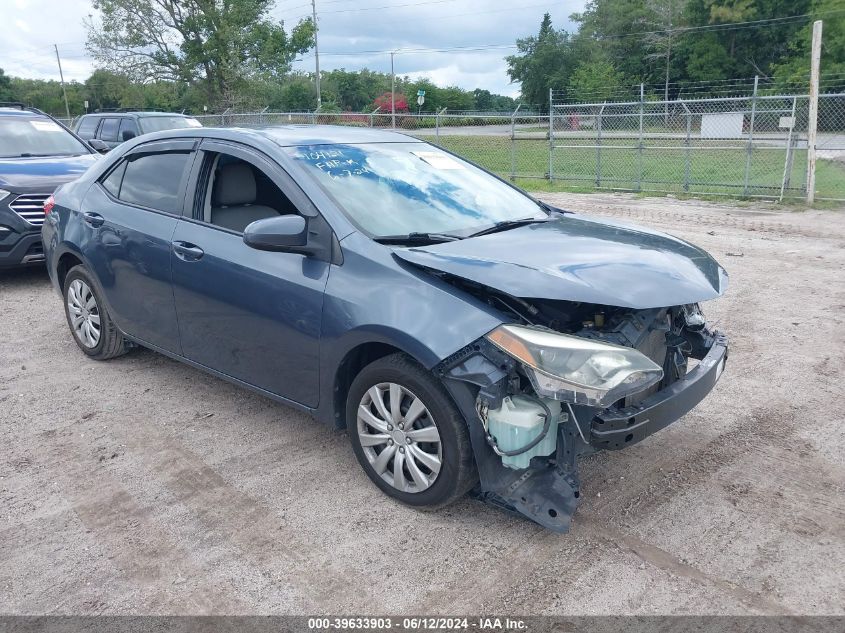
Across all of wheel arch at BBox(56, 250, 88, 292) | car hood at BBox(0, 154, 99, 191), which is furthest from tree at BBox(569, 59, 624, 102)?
wheel arch at BBox(56, 250, 88, 292)

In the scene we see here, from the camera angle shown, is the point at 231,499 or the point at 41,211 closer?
the point at 231,499

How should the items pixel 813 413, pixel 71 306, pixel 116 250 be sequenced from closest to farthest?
pixel 813 413
pixel 116 250
pixel 71 306

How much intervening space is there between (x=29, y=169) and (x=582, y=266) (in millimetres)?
7053

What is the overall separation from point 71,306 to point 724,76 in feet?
188

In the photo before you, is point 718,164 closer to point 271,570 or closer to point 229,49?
point 271,570

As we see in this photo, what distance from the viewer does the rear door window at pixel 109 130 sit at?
47.6 feet

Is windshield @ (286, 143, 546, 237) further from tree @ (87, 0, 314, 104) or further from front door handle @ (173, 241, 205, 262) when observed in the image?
tree @ (87, 0, 314, 104)

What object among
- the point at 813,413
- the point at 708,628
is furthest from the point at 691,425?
the point at 708,628

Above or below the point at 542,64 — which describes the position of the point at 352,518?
below

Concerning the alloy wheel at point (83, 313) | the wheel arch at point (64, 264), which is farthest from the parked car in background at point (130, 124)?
the alloy wheel at point (83, 313)

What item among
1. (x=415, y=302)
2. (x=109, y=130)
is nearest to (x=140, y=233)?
(x=415, y=302)

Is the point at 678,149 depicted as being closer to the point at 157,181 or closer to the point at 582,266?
the point at 157,181

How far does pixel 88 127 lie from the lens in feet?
51.2

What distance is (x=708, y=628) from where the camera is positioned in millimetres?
2576
